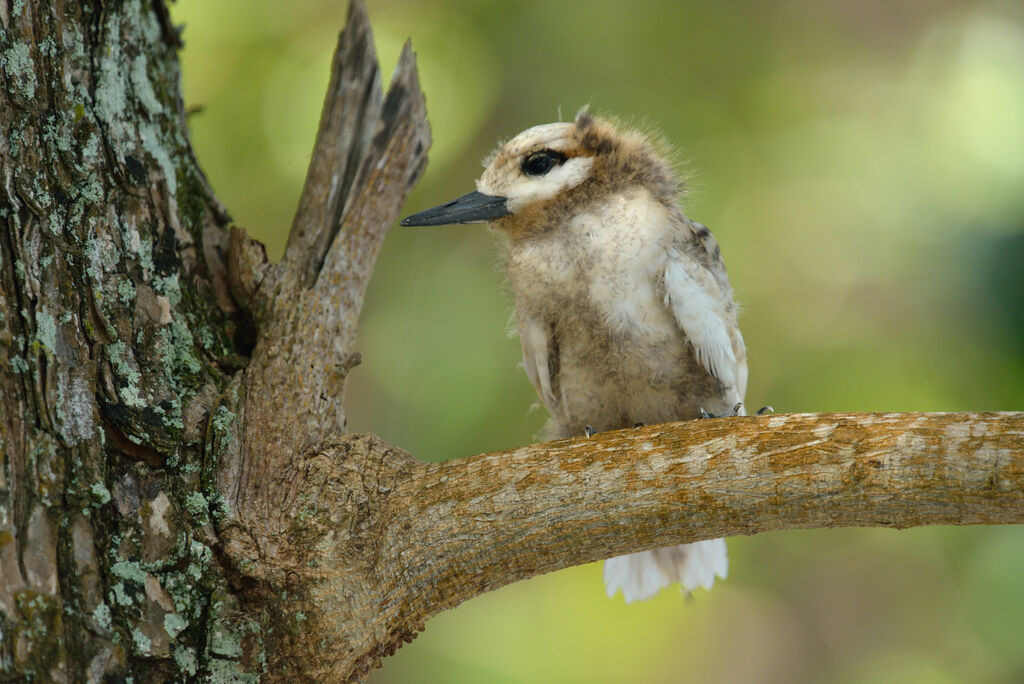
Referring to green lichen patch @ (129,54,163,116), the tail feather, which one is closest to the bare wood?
green lichen patch @ (129,54,163,116)

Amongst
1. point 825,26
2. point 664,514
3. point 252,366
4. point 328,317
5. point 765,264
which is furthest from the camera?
point 825,26

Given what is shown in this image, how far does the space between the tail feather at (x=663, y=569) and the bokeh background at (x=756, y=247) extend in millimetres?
1048

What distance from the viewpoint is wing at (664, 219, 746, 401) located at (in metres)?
2.14

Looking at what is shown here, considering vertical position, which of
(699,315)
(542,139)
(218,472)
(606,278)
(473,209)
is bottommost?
(218,472)

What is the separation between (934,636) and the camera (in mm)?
3484

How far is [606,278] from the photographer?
7.07 ft

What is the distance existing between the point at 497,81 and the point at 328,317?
6.67ft

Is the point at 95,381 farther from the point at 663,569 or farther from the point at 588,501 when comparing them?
the point at 663,569

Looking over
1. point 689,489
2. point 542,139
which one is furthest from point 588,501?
point 542,139

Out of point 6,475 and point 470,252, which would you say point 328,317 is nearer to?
point 6,475

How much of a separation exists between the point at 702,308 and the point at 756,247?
1707 millimetres

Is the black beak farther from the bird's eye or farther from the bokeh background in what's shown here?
the bokeh background

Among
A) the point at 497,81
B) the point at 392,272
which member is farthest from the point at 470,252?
the point at 497,81

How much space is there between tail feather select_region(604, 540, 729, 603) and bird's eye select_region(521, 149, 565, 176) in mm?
1014
